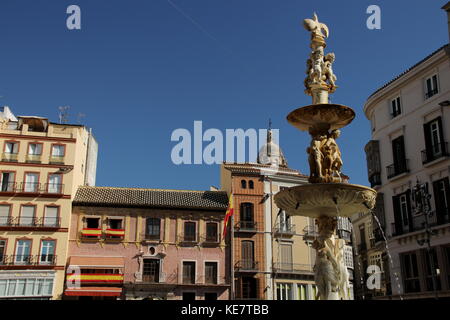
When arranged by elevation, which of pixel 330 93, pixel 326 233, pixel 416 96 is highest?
pixel 416 96

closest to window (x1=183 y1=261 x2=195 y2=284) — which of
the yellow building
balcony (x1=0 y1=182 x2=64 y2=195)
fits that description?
the yellow building

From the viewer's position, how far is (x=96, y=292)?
38438 millimetres

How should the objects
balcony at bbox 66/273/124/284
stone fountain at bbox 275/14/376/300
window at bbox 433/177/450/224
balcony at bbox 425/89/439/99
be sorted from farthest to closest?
balcony at bbox 66/273/124/284, balcony at bbox 425/89/439/99, window at bbox 433/177/450/224, stone fountain at bbox 275/14/376/300

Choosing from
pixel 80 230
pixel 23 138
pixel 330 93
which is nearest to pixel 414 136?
pixel 330 93

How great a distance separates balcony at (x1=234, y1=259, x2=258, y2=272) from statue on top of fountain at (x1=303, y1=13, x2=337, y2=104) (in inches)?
1178

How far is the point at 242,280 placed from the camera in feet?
138

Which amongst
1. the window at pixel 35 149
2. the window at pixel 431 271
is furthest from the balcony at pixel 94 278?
the window at pixel 431 271

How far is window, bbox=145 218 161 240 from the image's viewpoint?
136 feet

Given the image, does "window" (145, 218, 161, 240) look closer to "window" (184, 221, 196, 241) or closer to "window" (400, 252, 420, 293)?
"window" (184, 221, 196, 241)

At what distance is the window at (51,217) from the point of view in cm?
3981

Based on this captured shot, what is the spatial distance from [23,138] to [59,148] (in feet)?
9.77

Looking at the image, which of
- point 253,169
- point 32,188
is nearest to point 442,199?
point 253,169

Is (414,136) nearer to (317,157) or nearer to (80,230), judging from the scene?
(317,157)

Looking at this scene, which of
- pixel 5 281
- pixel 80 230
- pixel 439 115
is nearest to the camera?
pixel 439 115
